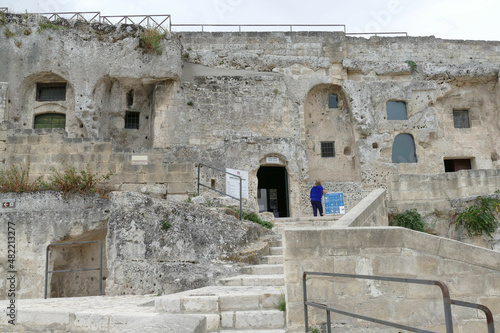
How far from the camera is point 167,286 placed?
7242mm

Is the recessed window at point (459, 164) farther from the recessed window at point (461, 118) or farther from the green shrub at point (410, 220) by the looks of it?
→ the green shrub at point (410, 220)

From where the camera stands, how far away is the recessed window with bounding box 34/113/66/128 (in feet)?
60.0

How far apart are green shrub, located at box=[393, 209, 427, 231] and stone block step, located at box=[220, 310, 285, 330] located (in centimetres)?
587

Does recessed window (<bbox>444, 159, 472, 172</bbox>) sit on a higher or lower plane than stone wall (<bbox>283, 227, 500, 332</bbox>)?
higher

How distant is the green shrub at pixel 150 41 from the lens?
57.7 feet

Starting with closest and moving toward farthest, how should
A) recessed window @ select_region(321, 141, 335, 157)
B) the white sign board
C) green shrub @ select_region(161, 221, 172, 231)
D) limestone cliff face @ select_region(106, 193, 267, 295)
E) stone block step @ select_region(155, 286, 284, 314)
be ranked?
stone block step @ select_region(155, 286, 284, 314) → limestone cliff face @ select_region(106, 193, 267, 295) → green shrub @ select_region(161, 221, 172, 231) → the white sign board → recessed window @ select_region(321, 141, 335, 157)

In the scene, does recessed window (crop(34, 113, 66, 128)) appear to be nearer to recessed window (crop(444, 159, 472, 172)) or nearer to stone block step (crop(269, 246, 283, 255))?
stone block step (crop(269, 246, 283, 255))

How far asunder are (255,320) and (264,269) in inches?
104

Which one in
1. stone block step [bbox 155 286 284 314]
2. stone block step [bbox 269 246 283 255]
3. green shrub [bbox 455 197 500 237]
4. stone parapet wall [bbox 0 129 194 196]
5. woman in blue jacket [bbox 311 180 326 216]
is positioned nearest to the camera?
stone block step [bbox 155 286 284 314]

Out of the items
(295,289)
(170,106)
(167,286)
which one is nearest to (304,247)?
(295,289)

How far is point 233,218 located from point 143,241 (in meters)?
2.00

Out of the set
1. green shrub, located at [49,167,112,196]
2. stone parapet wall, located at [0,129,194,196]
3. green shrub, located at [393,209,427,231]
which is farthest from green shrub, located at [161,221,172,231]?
green shrub, located at [393,209,427,231]

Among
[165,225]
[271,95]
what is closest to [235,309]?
[165,225]

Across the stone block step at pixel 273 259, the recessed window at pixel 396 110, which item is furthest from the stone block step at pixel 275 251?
the recessed window at pixel 396 110
